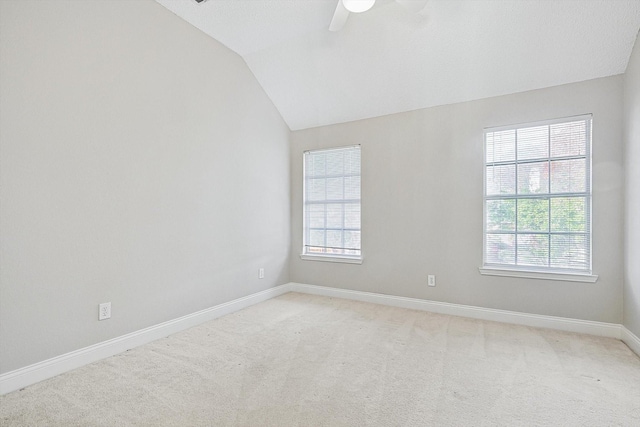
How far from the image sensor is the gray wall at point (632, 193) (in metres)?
2.55

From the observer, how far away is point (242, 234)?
149 inches

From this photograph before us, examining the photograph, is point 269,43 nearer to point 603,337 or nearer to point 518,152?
point 518,152

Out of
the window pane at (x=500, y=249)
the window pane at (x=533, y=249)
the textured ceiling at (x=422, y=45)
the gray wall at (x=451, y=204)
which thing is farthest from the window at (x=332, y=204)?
the window pane at (x=533, y=249)

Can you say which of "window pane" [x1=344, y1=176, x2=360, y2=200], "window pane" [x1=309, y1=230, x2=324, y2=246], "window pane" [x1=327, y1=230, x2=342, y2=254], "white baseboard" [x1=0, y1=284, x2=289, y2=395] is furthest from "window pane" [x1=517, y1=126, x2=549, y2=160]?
"white baseboard" [x1=0, y1=284, x2=289, y2=395]

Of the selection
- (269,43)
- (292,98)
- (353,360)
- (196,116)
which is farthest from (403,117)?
(353,360)

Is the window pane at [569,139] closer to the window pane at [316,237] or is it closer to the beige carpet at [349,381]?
the beige carpet at [349,381]

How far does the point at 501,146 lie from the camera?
3.35 meters

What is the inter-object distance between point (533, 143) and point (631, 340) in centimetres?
186

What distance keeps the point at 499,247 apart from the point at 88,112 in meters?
3.84

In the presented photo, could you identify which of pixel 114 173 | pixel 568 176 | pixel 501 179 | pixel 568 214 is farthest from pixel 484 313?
pixel 114 173

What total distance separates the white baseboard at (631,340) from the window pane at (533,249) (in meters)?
0.76

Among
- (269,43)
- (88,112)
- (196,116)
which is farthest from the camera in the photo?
(269,43)

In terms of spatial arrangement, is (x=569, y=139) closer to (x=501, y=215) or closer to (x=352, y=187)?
(x=501, y=215)

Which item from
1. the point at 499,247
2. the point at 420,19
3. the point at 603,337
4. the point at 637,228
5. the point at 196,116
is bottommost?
the point at 603,337
